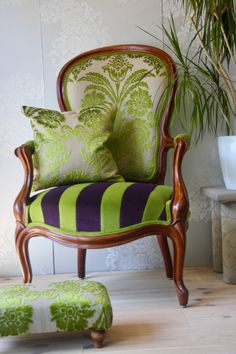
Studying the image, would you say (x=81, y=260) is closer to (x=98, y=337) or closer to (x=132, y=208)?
(x=132, y=208)

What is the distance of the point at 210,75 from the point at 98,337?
142cm

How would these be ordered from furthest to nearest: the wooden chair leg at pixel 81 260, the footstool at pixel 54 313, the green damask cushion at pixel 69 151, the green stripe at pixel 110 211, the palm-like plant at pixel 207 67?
the wooden chair leg at pixel 81 260 → the palm-like plant at pixel 207 67 → the green damask cushion at pixel 69 151 → the green stripe at pixel 110 211 → the footstool at pixel 54 313

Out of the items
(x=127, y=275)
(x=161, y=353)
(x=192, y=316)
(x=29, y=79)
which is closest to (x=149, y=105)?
(x=29, y=79)

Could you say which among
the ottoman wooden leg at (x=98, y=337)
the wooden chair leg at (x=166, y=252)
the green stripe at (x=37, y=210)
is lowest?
the ottoman wooden leg at (x=98, y=337)

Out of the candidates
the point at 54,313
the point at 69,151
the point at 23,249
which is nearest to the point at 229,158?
the point at 69,151

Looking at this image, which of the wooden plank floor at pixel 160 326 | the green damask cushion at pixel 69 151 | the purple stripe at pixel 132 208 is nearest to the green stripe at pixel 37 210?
the green damask cushion at pixel 69 151

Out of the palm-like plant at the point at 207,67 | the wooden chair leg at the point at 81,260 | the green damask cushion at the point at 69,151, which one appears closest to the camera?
the green damask cushion at the point at 69,151

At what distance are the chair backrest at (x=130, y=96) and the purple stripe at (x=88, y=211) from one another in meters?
0.50

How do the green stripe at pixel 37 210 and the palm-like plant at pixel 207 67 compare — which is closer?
the green stripe at pixel 37 210

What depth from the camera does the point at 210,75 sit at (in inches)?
92.7

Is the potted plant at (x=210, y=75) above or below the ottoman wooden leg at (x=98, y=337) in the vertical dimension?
above

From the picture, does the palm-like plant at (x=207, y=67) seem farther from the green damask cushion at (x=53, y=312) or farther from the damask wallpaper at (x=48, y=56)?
the green damask cushion at (x=53, y=312)

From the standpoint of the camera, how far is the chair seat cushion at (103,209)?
1.79 meters

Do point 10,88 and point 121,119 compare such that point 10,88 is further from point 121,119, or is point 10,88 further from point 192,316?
point 192,316
